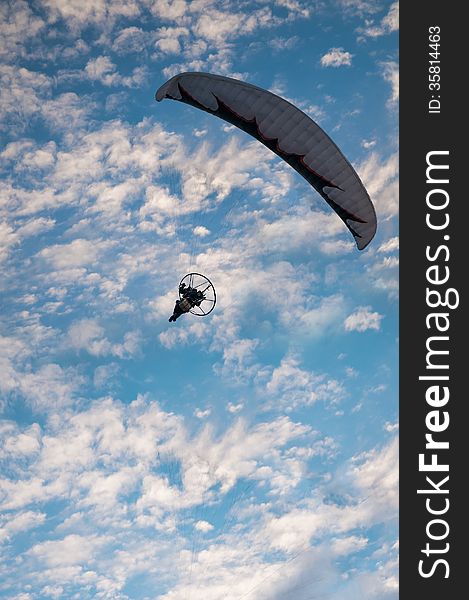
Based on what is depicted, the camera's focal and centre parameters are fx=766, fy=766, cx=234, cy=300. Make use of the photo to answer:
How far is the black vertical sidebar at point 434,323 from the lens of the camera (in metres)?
37.7

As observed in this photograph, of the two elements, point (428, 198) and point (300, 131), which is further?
point (300, 131)

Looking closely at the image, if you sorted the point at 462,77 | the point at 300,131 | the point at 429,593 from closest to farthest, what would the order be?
the point at 429,593 < the point at 462,77 < the point at 300,131

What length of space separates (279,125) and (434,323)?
45.9ft

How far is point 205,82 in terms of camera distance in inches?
1672

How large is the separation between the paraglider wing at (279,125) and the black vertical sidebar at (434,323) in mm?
4597

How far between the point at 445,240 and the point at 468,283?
2530 millimetres

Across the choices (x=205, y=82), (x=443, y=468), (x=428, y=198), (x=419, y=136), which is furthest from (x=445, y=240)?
(x=205, y=82)

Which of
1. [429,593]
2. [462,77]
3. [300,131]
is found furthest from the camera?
[300,131]

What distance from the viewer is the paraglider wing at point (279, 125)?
4247 cm

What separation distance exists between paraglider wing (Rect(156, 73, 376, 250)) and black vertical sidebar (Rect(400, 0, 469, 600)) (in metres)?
4.60

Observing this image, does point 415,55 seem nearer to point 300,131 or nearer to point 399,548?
Answer: point 300,131

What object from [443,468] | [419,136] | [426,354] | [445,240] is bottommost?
[443,468]

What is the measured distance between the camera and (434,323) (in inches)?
1528

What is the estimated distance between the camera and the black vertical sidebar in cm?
3769
